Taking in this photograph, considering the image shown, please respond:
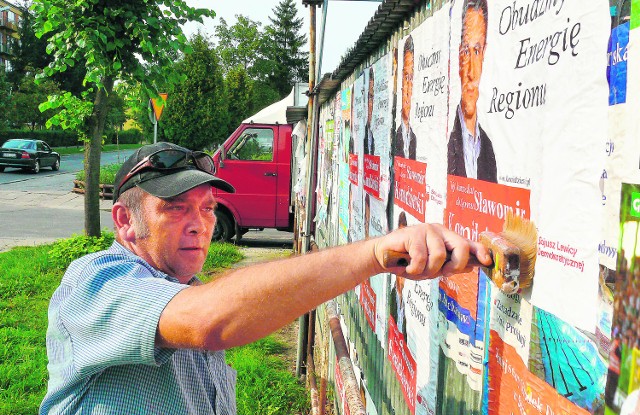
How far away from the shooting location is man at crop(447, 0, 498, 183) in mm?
1691

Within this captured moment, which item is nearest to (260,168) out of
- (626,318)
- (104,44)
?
(104,44)

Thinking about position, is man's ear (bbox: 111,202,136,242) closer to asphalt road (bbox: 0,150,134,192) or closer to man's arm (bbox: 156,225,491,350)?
man's arm (bbox: 156,225,491,350)

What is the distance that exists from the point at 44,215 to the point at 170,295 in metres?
16.5

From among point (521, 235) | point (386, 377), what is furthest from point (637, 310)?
point (386, 377)

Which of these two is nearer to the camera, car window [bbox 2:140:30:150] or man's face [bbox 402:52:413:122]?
man's face [bbox 402:52:413:122]

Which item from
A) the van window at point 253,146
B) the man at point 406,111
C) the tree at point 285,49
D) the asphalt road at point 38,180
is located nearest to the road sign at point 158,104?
the van window at point 253,146

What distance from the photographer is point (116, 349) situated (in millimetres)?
1587

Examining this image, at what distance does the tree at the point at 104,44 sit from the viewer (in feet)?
28.0

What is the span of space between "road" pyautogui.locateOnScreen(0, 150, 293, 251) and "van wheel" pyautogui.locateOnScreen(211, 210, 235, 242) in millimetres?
706

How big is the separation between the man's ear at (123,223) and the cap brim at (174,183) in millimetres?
113

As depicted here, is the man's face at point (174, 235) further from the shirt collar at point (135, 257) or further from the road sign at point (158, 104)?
the road sign at point (158, 104)

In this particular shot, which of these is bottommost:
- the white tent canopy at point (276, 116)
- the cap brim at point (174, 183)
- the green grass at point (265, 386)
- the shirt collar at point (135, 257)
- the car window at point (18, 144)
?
the green grass at point (265, 386)

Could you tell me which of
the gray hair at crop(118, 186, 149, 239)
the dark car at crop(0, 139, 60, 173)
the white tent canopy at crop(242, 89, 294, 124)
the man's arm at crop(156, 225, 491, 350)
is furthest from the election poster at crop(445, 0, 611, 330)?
the dark car at crop(0, 139, 60, 173)

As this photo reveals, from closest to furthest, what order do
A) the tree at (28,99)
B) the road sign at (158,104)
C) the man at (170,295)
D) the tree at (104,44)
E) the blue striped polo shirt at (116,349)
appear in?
1. the man at (170,295)
2. the blue striped polo shirt at (116,349)
3. the tree at (104,44)
4. the road sign at (158,104)
5. the tree at (28,99)
